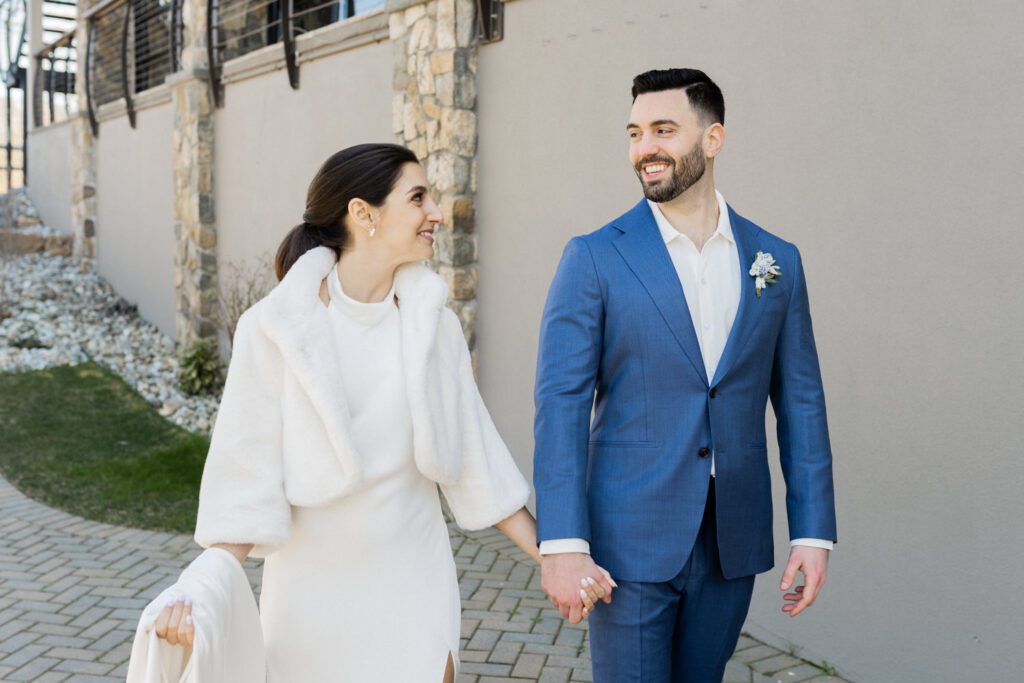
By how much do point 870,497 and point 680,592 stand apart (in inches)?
68.6

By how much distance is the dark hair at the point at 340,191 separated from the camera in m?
2.47

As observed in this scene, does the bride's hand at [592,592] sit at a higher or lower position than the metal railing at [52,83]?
lower

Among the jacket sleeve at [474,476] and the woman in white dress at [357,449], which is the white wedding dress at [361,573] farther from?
the jacket sleeve at [474,476]

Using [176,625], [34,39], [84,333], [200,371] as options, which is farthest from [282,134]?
[34,39]

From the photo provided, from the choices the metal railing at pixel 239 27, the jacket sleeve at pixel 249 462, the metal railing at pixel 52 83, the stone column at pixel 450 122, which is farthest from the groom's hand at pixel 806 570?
the metal railing at pixel 52 83

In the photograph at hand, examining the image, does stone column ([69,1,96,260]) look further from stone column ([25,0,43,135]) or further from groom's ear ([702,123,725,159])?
groom's ear ([702,123,725,159])

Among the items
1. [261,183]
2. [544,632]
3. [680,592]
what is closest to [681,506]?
[680,592]

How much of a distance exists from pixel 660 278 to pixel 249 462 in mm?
981

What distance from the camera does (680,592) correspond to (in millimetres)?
2359

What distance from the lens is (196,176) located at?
10531 millimetres

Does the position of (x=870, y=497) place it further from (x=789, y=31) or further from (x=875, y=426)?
(x=789, y=31)

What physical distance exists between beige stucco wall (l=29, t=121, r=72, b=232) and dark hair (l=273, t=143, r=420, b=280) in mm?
14278

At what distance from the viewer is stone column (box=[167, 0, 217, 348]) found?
10391 millimetres

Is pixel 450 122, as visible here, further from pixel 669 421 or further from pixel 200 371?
pixel 200 371
